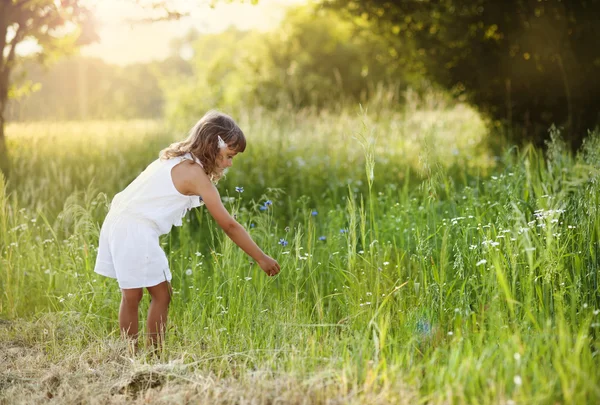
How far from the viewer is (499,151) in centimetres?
810

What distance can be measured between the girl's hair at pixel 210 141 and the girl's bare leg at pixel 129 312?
2.43 feet

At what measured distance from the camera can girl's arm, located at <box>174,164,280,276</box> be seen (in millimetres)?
3070

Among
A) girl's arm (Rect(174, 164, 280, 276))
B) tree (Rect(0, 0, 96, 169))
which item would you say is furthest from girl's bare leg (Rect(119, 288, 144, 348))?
tree (Rect(0, 0, 96, 169))

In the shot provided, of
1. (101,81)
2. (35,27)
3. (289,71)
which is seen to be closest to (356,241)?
(35,27)

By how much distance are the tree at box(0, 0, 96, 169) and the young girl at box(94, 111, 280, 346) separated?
372 cm

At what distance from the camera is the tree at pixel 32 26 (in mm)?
6621

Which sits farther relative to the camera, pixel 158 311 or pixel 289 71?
pixel 289 71

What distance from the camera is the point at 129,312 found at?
3.36m

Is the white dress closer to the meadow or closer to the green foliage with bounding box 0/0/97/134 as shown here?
the meadow

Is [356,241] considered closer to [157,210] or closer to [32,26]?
[157,210]

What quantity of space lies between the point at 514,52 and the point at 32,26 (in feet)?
19.1

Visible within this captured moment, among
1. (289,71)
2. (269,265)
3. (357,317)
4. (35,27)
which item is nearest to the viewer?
(269,265)

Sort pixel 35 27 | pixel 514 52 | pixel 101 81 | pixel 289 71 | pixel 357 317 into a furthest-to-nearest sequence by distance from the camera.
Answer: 1. pixel 101 81
2. pixel 289 71
3. pixel 514 52
4. pixel 35 27
5. pixel 357 317

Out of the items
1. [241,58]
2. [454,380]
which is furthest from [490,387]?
[241,58]
